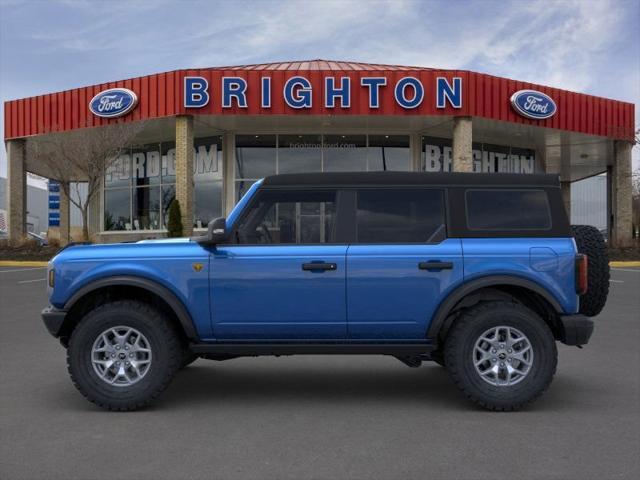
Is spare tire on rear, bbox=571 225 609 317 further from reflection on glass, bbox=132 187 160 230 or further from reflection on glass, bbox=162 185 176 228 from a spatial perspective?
reflection on glass, bbox=132 187 160 230

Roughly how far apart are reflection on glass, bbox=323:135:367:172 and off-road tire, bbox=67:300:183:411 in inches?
851

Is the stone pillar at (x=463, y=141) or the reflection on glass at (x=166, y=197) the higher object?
the stone pillar at (x=463, y=141)

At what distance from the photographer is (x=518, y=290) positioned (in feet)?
16.5

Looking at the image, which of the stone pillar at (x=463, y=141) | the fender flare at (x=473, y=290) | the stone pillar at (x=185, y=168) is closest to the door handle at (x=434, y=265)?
the fender flare at (x=473, y=290)

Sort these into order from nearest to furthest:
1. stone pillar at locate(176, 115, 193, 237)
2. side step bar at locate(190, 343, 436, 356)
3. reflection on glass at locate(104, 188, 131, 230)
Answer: side step bar at locate(190, 343, 436, 356) < stone pillar at locate(176, 115, 193, 237) < reflection on glass at locate(104, 188, 131, 230)

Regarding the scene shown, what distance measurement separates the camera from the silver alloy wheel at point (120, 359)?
4.78m

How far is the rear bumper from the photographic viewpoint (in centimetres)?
474

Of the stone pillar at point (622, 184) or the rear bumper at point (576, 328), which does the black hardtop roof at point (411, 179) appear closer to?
the rear bumper at point (576, 328)

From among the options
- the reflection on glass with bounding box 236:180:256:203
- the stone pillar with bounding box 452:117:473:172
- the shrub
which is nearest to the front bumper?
the shrub

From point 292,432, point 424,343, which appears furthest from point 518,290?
point 292,432

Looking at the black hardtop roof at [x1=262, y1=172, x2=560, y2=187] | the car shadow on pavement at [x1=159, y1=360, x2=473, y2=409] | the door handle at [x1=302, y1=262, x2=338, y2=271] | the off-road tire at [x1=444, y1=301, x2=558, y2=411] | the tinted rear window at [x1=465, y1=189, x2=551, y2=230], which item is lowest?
the car shadow on pavement at [x1=159, y1=360, x2=473, y2=409]

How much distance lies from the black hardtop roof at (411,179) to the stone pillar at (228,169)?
21576 millimetres

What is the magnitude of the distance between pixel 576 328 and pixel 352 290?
68.5 inches

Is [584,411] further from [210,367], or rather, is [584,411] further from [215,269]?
[210,367]
